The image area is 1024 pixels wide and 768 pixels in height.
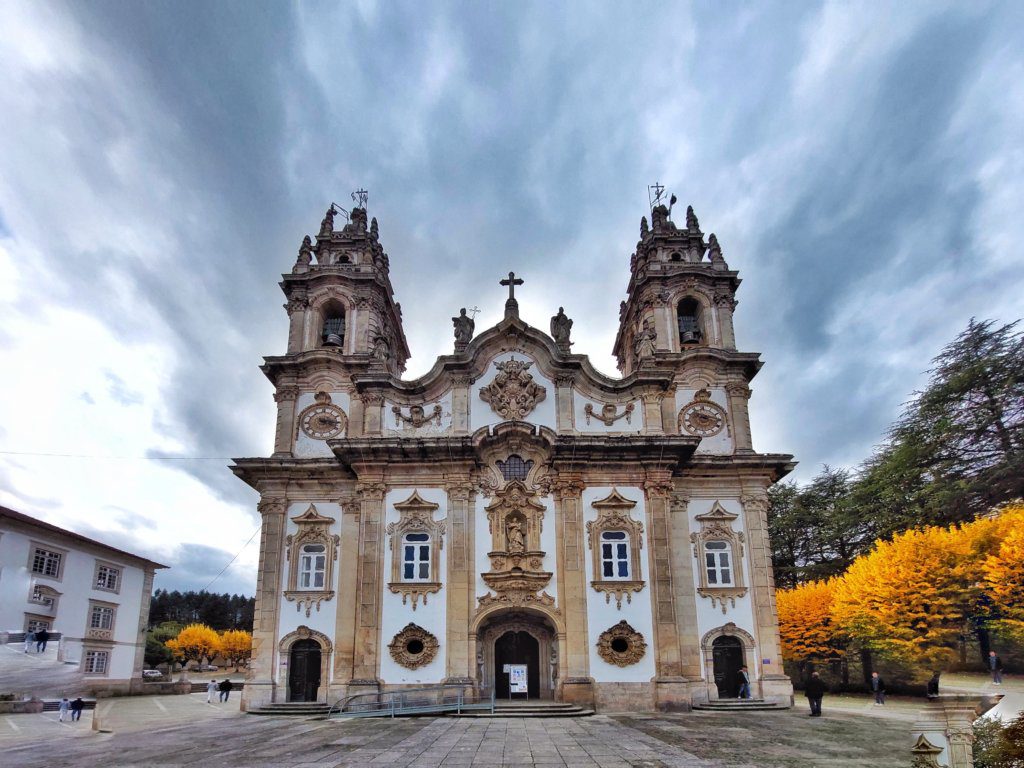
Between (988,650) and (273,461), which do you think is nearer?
(988,650)

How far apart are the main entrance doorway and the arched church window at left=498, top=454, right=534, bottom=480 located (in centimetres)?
936

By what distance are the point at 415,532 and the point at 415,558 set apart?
947 mm

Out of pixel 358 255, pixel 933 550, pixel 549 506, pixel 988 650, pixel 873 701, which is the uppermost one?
pixel 358 255

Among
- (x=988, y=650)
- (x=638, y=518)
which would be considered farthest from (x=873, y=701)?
(x=638, y=518)

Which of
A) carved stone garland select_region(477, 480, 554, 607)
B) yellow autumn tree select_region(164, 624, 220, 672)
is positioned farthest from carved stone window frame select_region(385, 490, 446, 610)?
yellow autumn tree select_region(164, 624, 220, 672)

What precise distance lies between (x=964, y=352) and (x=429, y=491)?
3006cm

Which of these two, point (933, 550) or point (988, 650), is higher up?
point (933, 550)

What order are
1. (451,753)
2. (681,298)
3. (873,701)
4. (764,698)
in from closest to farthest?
1. (451,753)
2. (764,698)
3. (873,701)
4. (681,298)

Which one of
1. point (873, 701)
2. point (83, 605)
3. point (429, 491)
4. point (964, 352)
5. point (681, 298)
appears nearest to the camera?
point (83, 605)

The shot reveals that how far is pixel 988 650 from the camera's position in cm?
2506

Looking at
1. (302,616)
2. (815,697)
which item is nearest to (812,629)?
(815,697)

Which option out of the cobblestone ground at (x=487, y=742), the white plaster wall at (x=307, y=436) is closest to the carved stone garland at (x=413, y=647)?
the cobblestone ground at (x=487, y=742)

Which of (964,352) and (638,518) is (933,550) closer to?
(638,518)

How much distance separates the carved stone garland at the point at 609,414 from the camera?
27.7m
